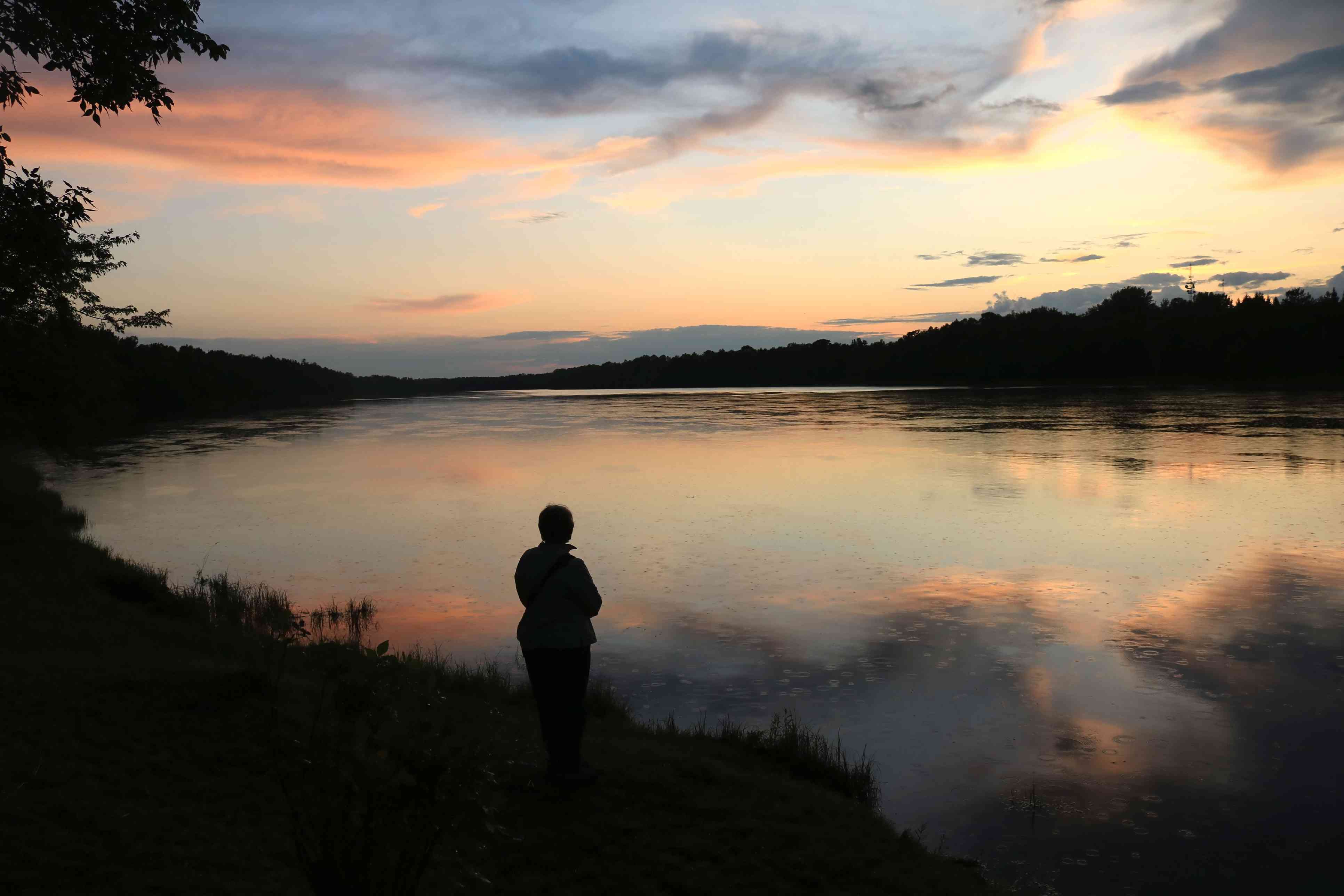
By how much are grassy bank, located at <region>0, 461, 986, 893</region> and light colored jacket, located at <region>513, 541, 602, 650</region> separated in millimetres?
1092

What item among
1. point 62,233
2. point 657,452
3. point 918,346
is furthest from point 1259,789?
point 918,346

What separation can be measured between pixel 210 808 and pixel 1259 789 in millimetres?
9045

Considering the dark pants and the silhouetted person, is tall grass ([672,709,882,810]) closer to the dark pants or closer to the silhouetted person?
the dark pants

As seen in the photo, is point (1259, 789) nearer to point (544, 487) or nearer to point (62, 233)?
point (62, 233)

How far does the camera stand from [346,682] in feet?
13.9

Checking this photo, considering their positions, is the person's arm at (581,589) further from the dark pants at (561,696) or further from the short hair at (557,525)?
the dark pants at (561,696)

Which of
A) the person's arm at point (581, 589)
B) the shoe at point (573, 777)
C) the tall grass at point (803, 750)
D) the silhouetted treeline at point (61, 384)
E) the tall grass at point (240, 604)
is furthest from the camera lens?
the silhouetted treeline at point (61, 384)

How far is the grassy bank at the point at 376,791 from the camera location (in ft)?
13.8

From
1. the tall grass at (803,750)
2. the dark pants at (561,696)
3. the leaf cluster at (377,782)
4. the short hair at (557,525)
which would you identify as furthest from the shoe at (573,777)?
the leaf cluster at (377,782)

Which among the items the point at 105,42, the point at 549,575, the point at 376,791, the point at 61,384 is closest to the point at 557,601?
the point at 549,575

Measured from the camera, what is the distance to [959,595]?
16.2 m

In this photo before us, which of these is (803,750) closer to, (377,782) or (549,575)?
(549,575)

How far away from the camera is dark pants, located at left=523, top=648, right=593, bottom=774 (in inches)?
265

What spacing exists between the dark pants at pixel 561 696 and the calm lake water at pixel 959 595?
318 cm
